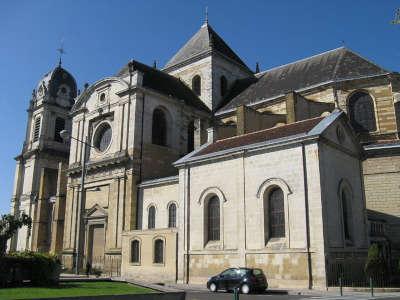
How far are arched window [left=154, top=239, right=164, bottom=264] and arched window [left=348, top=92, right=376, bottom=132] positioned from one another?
14824 mm

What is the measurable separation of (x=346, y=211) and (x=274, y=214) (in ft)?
12.2

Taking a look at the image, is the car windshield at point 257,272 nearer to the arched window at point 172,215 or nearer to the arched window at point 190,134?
the arched window at point 172,215

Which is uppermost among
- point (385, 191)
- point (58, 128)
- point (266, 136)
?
point (58, 128)

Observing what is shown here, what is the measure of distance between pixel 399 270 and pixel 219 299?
848 centimetres

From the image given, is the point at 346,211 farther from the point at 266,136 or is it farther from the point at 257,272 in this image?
the point at 257,272

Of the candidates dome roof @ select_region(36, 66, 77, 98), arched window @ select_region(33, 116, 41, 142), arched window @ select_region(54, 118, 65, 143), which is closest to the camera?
arched window @ select_region(33, 116, 41, 142)

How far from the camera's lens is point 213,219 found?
2183 cm

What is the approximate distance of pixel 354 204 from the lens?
21.1 metres

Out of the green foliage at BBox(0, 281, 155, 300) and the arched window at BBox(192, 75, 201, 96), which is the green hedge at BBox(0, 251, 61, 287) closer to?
the green foliage at BBox(0, 281, 155, 300)

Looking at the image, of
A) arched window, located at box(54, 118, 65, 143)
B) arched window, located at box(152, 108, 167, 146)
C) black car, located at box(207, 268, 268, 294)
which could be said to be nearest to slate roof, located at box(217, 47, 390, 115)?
arched window, located at box(152, 108, 167, 146)

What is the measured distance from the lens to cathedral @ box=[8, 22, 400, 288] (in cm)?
1888

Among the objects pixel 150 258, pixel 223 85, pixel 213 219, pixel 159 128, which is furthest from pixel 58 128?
pixel 213 219

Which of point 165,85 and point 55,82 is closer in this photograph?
point 165,85

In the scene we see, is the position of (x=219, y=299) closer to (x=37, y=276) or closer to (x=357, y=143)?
Result: (x=37, y=276)
